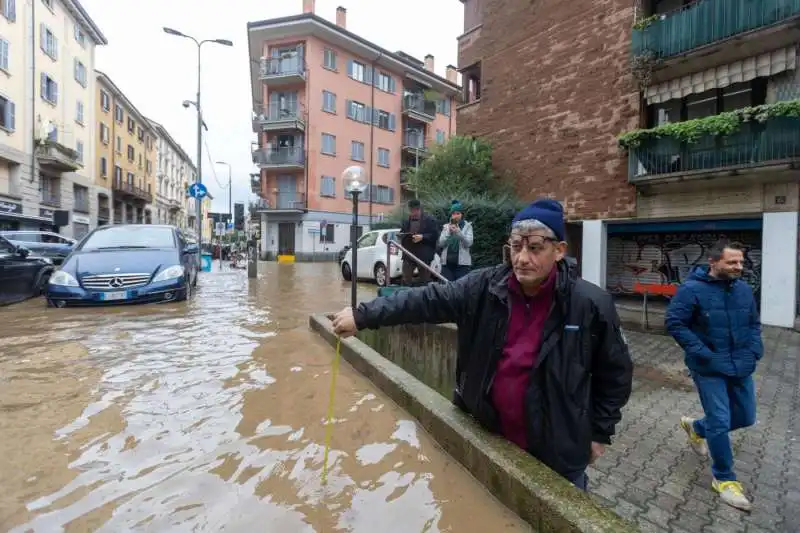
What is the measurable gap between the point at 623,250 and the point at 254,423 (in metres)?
13.3

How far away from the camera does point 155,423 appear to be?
3061 millimetres

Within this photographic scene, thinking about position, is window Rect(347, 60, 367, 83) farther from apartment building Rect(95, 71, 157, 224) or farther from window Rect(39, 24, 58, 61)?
window Rect(39, 24, 58, 61)

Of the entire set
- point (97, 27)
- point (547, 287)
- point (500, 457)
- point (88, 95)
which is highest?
point (97, 27)

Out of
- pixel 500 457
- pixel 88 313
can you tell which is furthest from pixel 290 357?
pixel 88 313

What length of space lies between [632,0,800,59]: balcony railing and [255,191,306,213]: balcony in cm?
2653

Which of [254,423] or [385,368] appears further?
[385,368]

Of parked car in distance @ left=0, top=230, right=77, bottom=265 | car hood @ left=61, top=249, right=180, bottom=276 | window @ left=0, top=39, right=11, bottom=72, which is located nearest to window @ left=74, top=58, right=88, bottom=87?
window @ left=0, top=39, right=11, bottom=72

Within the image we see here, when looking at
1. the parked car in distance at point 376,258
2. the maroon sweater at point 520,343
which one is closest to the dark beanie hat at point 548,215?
the maroon sweater at point 520,343

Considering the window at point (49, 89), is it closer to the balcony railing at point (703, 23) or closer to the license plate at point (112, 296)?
the license plate at point (112, 296)

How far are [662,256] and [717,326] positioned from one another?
1133 centimetres

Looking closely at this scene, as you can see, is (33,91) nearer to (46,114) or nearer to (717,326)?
(46,114)

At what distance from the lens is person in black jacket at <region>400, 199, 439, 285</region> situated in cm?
717

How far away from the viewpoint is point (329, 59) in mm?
35312

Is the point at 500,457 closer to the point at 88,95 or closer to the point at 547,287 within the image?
the point at 547,287
